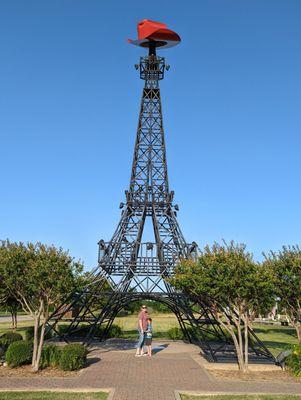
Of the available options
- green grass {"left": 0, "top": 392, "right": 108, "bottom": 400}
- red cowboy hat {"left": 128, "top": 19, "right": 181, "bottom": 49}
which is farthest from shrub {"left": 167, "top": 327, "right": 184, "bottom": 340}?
red cowboy hat {"left": 128, "top": 19, "right": 181, "bottom": 49}

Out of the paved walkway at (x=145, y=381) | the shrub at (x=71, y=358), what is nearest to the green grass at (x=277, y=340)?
the paved walkway at (x=145, y=381)

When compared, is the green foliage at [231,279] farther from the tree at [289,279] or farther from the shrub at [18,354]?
the shrub at [18,354]

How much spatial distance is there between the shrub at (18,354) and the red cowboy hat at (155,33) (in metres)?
23.1

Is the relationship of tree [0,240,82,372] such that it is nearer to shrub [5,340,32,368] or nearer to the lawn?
shrub [5,340,32,368]

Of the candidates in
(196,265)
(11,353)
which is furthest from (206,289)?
(11,353)

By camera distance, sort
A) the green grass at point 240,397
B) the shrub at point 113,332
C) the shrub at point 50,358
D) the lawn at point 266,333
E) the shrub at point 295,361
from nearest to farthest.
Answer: the green grass at point 240,397 < the shrub at point 295,361 < the shrub at point 50,358 < the lawn at point 266,333 < the shrub at point 113,332

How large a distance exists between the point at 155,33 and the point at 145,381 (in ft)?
80.4

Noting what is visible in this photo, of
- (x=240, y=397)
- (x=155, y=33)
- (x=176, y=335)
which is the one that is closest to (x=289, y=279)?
(x=240, y=397)

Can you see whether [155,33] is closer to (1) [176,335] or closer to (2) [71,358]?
(1) [176,335]

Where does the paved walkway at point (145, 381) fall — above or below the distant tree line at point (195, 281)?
below

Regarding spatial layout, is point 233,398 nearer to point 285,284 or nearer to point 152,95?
point 285,284

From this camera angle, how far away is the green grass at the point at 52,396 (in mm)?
11688

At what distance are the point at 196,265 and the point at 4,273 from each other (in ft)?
25.6

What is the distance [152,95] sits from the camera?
1250 inches
